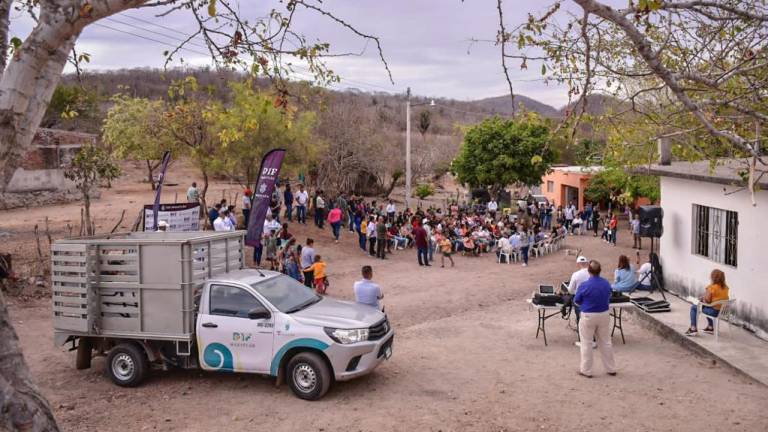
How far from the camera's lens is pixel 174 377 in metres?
9.99

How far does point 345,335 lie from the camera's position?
28.6 ft

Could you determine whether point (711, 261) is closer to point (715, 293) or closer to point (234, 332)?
point (715, 293)

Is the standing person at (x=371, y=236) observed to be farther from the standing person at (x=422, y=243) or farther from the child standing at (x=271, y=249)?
the child standing at (x=271, y=249)

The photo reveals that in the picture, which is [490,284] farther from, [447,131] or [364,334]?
[447,131]

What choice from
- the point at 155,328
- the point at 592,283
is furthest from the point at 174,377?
the point at 592,283

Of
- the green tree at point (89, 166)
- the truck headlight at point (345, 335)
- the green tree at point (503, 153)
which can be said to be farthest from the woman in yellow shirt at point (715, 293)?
the green tree at point (503, 153)

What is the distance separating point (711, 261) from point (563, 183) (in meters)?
29.4

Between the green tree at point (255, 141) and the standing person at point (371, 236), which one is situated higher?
the green tree at point (255, 141)

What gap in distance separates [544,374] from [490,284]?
8866 mm

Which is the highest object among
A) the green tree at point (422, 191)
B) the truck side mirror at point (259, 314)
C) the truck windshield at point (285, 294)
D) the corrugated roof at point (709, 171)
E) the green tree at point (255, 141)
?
the green tree at point (255, 141)

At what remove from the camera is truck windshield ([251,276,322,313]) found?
30.3 feet

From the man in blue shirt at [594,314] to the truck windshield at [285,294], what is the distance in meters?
3.78

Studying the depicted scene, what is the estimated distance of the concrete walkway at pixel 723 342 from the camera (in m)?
9.91

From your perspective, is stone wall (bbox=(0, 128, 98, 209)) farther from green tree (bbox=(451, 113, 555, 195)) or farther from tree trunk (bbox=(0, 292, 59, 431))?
tree trunk (bbox=(0, 292, 59, 431))
